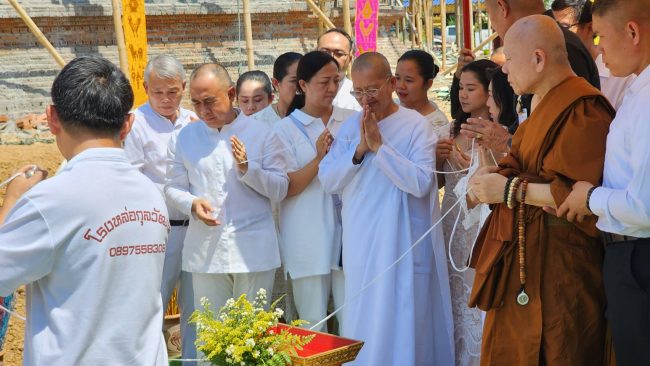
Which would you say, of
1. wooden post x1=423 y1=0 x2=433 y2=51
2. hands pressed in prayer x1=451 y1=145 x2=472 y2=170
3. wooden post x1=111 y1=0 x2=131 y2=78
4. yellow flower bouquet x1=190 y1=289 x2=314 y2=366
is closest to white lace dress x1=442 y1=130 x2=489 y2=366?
hands pressed in prayer x1=451 y1=145 x2=472 y2=170

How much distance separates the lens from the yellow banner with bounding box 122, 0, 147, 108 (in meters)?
8.71

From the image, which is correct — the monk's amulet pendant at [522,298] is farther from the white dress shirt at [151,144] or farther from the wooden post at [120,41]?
the wooden post at [120,41]

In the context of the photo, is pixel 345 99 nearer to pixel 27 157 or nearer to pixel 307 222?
pixel 307 222

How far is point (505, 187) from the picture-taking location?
3330mm

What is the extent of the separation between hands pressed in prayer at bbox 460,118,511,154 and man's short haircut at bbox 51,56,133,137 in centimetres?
159

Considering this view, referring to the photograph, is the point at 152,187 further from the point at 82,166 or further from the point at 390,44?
the point at 390,44

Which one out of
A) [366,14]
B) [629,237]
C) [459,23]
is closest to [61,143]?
[629,237]

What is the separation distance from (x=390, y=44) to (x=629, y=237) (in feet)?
42.6

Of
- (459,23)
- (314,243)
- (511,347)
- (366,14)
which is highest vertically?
(459,23)

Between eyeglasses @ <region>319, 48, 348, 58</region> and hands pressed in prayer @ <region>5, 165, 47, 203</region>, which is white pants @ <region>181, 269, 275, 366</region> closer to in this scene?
eyeglasses @ <region>319, 48, 348, 58</region>

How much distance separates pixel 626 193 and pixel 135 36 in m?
6.72

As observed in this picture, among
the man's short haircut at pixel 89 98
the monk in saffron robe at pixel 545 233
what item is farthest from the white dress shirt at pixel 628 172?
the man's short haircut at pixel 89 98

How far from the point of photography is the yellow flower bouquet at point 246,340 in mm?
3809

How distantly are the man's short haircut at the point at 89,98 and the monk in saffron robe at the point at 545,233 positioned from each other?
1433 mm
